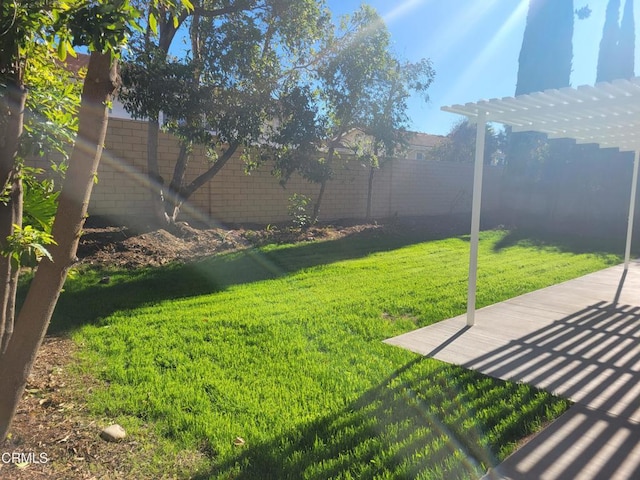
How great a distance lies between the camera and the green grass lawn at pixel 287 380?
274 cm

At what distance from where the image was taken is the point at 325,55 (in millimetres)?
11344

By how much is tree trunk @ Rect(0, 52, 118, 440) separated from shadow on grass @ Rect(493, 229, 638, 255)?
10336mm

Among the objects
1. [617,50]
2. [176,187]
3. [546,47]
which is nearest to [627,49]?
[617,50]

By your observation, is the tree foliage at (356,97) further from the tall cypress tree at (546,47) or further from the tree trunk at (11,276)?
the tall cypress tree at (546,47)

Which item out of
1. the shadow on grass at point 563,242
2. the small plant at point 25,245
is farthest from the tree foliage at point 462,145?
the small plant at point 25,245

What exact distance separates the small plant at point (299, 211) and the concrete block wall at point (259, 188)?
25 centimetres

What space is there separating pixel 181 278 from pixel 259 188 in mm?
5427

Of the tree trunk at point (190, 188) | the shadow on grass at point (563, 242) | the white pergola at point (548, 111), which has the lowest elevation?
the shadow on grass at point (563, 242)

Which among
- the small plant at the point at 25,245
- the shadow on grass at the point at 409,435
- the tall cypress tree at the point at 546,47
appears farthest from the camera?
the tall cypress tree at the point at 546,47

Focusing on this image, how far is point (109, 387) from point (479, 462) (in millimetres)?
2667

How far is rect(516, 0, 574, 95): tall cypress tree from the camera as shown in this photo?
20.4 meters

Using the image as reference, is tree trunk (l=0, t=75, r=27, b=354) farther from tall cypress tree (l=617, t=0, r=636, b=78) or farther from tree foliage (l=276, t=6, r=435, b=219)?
tall cypress tree (l=617, t=0, r=636, b=78)

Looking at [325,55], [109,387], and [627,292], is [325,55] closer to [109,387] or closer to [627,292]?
[627,292]

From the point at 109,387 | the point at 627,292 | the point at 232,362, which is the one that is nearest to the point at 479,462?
the point at 232,362
